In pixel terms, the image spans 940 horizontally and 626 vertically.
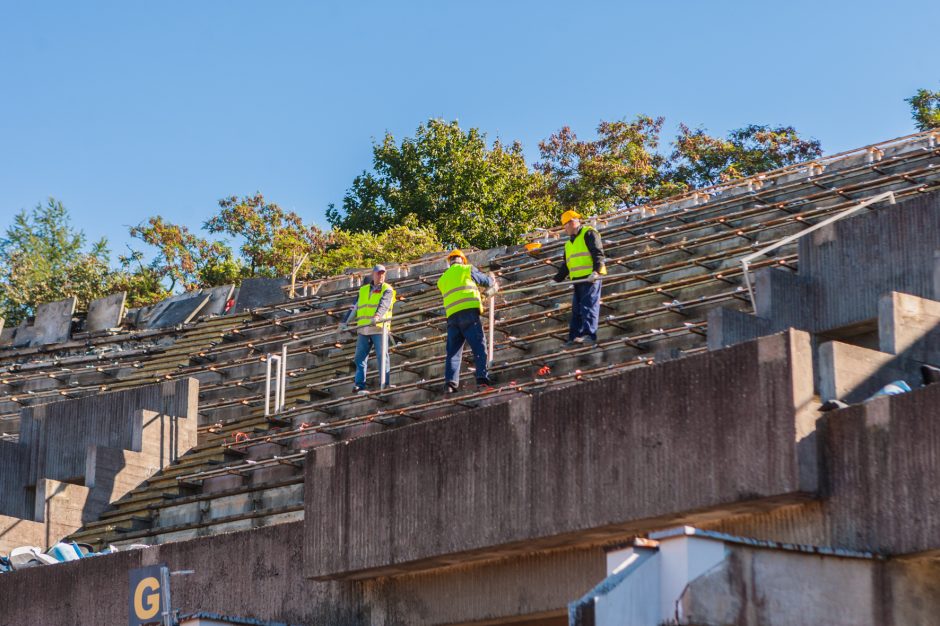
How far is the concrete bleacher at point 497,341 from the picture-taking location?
17.2 metres

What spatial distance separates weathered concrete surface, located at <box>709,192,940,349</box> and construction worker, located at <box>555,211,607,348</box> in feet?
7.54

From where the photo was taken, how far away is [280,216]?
51.2 metres

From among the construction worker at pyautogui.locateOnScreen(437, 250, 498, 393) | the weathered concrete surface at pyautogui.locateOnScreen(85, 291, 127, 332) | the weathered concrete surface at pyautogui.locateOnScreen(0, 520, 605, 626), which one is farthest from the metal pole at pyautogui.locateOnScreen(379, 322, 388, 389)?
the weathered concrete surface at pyautogui.locateOnScreen(85, 291, 127, 332)

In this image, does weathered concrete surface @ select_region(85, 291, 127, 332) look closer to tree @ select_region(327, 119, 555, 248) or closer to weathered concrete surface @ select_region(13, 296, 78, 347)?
weathered concrete surface @ select_region(13, 296, 78, 347)

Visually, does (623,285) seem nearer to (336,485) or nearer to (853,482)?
(336,485)

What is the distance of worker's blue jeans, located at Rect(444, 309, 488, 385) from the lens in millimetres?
17234

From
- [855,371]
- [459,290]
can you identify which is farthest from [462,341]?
[855,371]

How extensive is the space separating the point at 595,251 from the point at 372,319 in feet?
11.3

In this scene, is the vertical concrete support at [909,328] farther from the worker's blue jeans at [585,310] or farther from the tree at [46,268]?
the tree at [46,268]

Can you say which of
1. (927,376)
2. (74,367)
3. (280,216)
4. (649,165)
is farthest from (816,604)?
(280,216)

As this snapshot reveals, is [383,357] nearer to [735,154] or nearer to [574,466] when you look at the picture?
[574,466]

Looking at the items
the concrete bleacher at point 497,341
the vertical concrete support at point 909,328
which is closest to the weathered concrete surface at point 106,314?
the concrete bleacher at point 497,341

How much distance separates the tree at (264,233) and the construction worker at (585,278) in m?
29.9

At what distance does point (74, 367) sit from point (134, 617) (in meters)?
16.1
